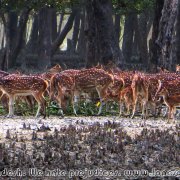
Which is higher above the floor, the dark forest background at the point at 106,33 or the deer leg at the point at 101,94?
the dark forest background at the point at 106,33

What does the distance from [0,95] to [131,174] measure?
6.88 m

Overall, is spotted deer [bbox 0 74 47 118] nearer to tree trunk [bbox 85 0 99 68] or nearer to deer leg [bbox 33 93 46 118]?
deer leg [bbox 33 93 46 118]

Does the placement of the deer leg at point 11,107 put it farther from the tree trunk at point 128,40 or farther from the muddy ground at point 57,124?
the tree trunk at point 128,40

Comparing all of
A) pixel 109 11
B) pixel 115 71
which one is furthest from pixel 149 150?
pixel 109 11

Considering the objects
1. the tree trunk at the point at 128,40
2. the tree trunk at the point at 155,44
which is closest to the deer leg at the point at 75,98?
the tree trunk at the point at 155,44

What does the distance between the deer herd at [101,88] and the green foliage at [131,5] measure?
12.4 meters

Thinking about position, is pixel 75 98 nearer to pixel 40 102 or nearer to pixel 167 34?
pixel 40 102

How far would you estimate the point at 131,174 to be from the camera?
10.2 meters

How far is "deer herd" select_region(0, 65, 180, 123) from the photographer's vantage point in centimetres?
1559

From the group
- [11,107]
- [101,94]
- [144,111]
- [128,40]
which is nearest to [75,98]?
[101,94]

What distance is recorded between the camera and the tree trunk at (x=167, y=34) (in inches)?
816

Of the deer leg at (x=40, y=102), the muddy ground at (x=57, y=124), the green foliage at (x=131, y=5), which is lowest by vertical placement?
the muddy ground at (x=57, y=124)

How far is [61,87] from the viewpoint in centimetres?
1648

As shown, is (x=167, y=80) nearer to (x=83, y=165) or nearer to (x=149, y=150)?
(x=149, y=150)
